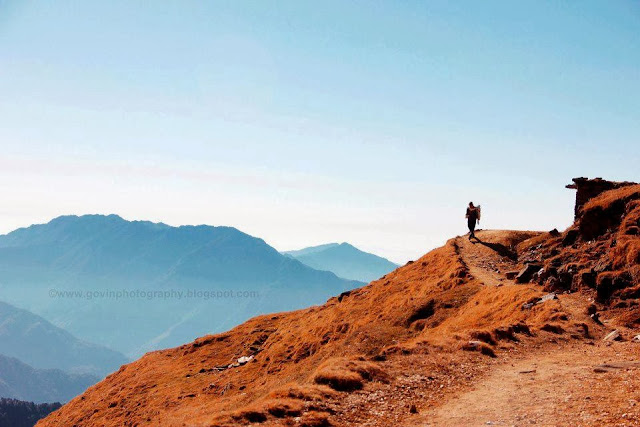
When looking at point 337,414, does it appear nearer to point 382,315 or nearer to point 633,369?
point 633,369

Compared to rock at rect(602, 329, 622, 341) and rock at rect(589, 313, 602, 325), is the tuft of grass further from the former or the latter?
rock at rect(589, 313, 602, 325)

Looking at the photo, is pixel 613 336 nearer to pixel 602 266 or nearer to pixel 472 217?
pixel 602 266

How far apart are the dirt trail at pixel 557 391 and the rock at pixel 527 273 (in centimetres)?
1205

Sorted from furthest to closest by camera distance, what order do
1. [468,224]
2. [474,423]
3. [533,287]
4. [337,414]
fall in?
[468,224] < [533,287] < [337,414] < [474,423]

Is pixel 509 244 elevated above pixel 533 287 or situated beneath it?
elevated above

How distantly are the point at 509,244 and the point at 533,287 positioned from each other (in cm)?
1704

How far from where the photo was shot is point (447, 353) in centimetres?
2250

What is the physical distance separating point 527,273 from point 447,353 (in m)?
17.6

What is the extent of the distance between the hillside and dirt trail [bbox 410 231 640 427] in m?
0.06

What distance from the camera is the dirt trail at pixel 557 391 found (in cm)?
1428

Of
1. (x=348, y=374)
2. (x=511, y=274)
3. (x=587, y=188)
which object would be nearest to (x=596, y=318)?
(x=511, y=274)

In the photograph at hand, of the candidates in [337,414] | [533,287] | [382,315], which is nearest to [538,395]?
[337,414]

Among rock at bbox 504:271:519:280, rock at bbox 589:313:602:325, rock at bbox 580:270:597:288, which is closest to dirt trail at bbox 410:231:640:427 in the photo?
rock at bbox 589:313:602:325

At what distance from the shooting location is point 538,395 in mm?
16547
